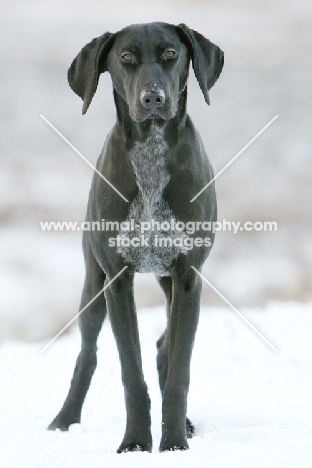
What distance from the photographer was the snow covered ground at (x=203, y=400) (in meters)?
3.99

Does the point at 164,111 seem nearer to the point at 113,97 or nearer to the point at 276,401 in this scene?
the point at 113,97

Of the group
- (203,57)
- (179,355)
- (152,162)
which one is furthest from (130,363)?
(203,57)

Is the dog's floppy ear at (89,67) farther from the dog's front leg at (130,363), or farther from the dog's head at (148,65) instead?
the dog's front leg at (130,363)

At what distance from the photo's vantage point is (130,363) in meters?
4.81

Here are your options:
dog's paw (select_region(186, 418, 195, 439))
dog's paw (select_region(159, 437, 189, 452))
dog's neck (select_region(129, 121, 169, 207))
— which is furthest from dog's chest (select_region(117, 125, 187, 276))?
dog's paw (select_region(186, 418, 195, 439))

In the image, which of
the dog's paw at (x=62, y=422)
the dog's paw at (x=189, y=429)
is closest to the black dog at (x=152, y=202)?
the dog's paw at (x=189, y=429)

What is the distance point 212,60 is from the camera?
16.4ft

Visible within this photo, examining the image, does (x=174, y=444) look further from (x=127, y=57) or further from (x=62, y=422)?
(x=127, y=57)

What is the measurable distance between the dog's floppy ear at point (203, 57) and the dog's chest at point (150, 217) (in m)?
0.35

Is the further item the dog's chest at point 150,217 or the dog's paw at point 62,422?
the dog's paw at point 62,422

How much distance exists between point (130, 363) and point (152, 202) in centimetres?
77

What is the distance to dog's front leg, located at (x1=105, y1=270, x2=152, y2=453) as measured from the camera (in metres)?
4.66

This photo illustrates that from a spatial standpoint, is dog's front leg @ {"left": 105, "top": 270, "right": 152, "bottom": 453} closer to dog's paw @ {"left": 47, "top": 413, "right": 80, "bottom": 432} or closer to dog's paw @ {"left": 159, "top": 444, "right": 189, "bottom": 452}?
dog's paw @ {"left": 159, "top": 444, "right": 189, "bottom": 452}

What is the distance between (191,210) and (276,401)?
65.4 inches
